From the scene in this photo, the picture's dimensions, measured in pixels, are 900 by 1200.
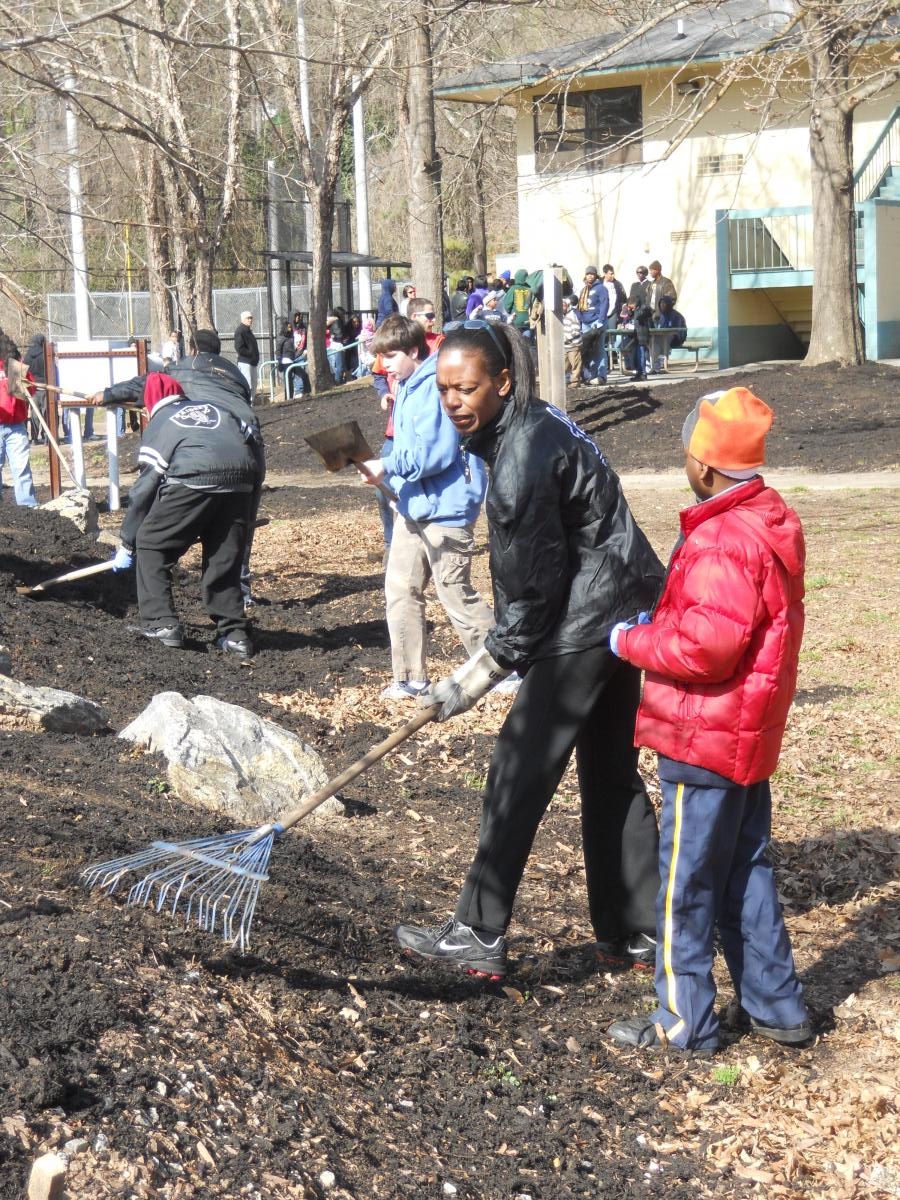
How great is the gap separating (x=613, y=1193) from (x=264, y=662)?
5.59m

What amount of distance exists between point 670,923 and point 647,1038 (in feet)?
1.30

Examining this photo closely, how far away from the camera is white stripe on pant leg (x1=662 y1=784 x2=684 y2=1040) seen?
11.9 ft

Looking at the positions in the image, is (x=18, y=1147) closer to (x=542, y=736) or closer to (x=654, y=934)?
(x=542, y=736)

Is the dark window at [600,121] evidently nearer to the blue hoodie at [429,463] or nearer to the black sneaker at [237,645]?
the black sneaker at [237,645]

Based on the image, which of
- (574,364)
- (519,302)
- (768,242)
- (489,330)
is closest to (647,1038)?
(489,330)

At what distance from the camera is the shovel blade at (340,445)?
720 centimetres

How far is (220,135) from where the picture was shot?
1057 inches

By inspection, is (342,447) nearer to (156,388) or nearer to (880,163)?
(156,388)

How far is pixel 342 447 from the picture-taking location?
23.7ft

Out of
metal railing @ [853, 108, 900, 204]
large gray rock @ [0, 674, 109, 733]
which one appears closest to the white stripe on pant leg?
large gray rock @ [0, 674, 109, 733]

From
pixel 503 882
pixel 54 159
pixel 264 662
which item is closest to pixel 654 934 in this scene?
pixel 503 882

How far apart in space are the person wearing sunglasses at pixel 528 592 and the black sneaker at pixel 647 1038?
0.40m

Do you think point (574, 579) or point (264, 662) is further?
point (264, 662)

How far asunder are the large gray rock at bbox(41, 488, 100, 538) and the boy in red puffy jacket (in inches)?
356
